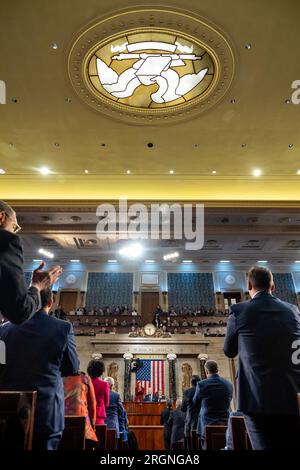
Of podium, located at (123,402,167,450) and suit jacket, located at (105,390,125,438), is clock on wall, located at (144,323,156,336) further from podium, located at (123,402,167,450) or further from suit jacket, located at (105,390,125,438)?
suit jacket, located at (105,390,125,438)

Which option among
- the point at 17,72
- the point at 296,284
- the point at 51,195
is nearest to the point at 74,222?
the point at 51,195

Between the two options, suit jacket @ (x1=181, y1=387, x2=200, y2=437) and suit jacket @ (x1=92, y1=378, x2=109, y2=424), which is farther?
suit jacket @ (x1=181, y1=387, x2=200, y2=437)

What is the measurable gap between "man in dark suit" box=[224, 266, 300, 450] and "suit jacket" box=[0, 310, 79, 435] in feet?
3.42

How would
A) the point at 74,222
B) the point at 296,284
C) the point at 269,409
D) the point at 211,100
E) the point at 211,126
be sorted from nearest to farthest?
the point at 269,409 → the point at 211,100 → the point at 211,126 → the point at 74,222 → the point at 296,284

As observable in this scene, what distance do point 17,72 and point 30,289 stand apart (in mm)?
5626

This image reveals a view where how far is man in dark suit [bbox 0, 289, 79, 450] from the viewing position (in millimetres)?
1801

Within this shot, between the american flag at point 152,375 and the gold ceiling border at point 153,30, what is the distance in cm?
983

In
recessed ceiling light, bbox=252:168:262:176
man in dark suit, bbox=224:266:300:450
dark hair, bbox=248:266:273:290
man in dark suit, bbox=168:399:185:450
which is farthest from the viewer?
recessed ceiling light, bbox=252:168:262:176

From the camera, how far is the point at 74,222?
1073 cm

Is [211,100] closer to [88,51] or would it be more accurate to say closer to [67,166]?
[88,51]

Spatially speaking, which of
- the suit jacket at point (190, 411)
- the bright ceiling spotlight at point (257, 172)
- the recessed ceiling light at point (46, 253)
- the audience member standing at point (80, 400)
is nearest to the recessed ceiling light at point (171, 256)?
the recessed ceiling light at point (46, 253)

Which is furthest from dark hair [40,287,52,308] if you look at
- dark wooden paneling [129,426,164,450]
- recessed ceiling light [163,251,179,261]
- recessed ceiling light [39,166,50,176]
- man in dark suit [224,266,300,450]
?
recessed ceiling light [163,251,179,261]

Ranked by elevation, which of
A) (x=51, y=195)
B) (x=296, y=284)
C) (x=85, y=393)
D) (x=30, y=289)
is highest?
(x=51, y=195)

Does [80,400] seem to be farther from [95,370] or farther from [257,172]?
[257,172]
